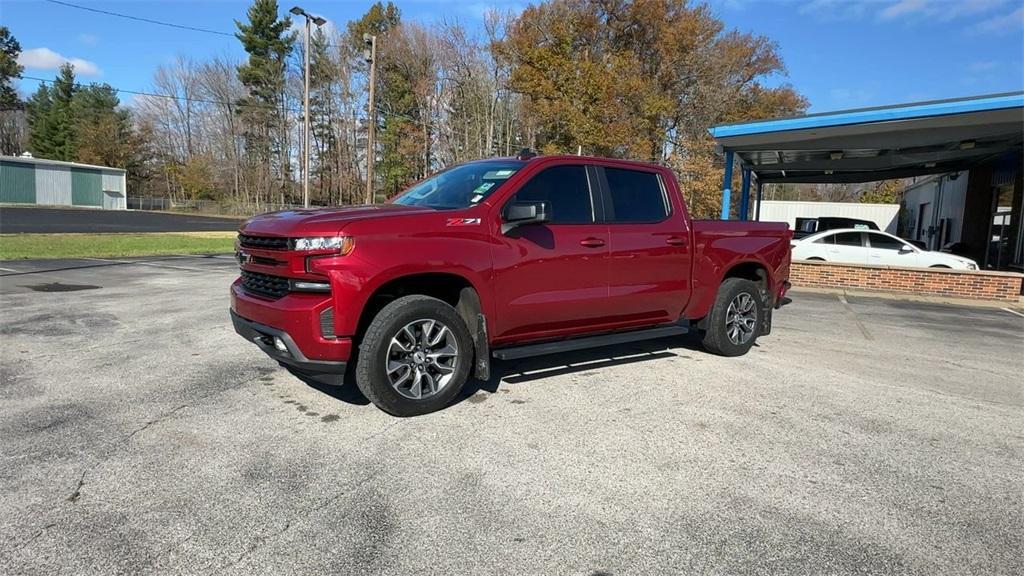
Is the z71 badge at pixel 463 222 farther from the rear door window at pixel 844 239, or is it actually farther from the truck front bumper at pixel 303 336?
the rear door window at pixel 844 239

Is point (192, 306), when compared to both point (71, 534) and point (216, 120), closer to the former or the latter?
point (71, 534)

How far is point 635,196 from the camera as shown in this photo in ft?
18.7

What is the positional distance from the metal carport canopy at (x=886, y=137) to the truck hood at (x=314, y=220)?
11.8m

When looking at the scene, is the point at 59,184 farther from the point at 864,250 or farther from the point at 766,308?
the point at 766,308

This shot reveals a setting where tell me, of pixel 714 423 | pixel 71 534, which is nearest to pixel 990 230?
pixel 714 423

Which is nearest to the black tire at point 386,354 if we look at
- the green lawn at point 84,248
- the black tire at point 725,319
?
the black tire at point 725,319

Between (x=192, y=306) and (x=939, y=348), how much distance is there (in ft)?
33.0

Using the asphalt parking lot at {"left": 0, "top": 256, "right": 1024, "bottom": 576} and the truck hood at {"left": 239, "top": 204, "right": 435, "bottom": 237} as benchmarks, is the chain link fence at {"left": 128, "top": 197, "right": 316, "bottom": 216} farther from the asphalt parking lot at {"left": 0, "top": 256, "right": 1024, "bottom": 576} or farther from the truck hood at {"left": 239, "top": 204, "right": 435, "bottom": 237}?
the truck hood at {"left": 239, "top": 204, "right": 435, "bottom": 237}

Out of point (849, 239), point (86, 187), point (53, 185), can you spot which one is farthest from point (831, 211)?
point (53, 185)

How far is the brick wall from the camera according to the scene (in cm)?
1279

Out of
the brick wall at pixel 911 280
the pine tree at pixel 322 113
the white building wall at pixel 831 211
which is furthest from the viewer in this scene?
the pine tree at pixel 322 113

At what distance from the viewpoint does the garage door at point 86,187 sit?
53906mm

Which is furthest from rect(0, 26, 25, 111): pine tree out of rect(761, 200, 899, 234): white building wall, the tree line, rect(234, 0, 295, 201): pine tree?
rect(761, 200, 899, 234): white building wall

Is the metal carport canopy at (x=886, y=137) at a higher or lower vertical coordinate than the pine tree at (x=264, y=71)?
lower
